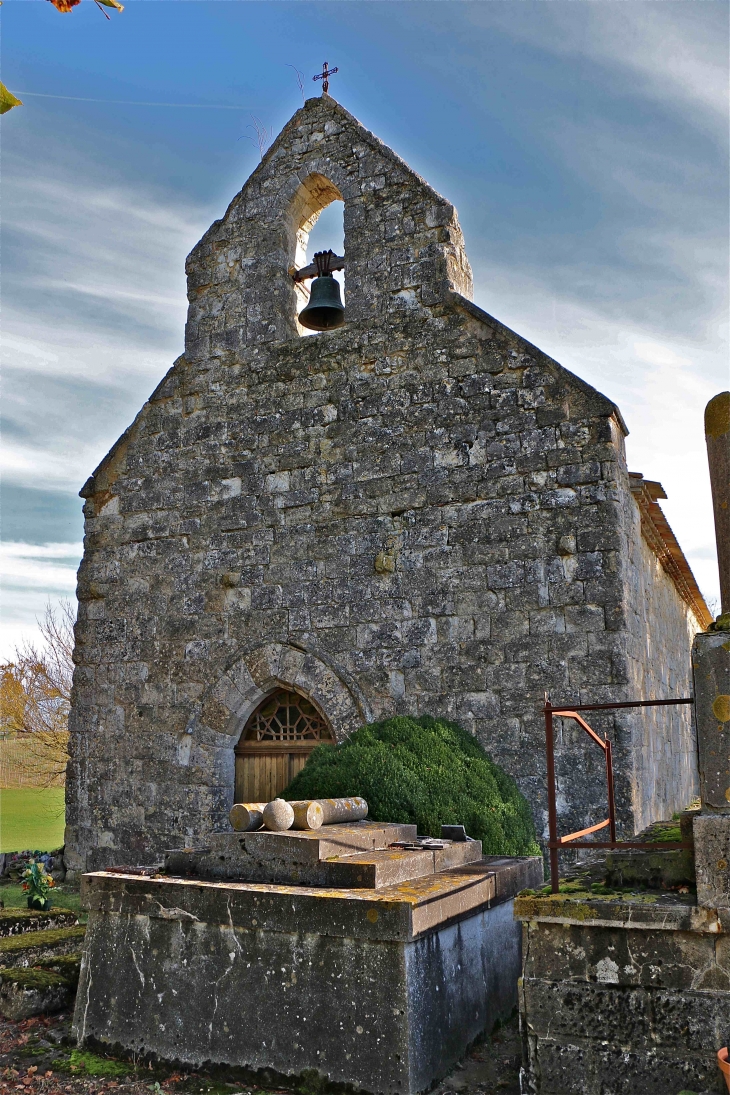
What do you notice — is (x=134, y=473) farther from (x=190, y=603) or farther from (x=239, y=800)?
(x=239, y=800)

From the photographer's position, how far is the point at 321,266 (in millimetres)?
8664

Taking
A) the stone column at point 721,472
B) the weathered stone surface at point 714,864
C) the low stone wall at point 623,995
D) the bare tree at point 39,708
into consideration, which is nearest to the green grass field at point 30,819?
the bare tree at point 39,708

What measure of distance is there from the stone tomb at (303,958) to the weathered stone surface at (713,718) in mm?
1326

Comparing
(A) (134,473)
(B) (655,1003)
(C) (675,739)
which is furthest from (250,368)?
(B) (655,1003)

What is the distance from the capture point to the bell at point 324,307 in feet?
27.5

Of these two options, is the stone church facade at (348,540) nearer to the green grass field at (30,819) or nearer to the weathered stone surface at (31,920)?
the weathered stone surface at (31,920)

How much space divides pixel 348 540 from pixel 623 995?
4784mm

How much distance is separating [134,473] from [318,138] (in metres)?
3.80

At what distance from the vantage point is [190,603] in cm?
834

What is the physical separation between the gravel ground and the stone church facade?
2460mm

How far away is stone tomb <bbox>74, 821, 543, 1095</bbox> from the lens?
3.72 m

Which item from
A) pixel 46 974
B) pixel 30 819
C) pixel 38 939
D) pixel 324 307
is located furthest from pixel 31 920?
pixel 30 819

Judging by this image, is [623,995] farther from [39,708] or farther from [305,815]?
[39,708]

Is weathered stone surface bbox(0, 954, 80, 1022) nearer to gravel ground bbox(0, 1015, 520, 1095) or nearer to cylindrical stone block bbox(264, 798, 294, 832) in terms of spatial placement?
gravel ground bbox(0, 1015, 520, 1095)
